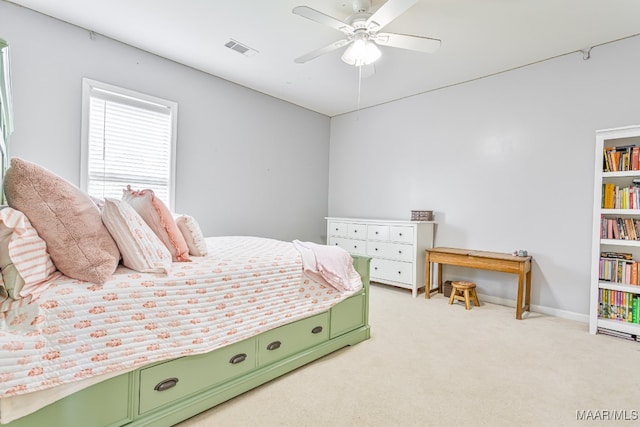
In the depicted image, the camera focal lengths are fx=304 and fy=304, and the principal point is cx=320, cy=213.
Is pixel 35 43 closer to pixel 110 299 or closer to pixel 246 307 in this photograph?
pixel 110 299

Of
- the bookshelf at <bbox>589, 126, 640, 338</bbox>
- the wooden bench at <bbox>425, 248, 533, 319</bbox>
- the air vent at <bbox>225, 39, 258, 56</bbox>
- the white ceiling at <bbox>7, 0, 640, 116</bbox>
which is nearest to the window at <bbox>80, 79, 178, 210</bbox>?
the white ceiling at <bbox>7, 0, 640, 116</bbox>

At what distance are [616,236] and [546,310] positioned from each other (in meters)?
1.01

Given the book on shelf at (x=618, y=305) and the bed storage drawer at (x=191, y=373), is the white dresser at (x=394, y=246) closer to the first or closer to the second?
the book on shelf at (x=618, y=305)

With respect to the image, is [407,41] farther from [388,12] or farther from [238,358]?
[238,358]

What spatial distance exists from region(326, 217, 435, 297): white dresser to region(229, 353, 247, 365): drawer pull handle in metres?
2.53

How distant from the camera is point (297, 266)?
6.74 feet

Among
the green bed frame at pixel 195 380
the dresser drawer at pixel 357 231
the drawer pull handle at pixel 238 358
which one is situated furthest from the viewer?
the dresser drawer at pixel 357 231

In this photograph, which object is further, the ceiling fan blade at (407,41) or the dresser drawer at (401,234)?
the dresser drawer at (401,234)

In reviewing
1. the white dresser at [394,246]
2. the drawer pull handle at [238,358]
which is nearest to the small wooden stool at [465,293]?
the white dresser at [394,246]

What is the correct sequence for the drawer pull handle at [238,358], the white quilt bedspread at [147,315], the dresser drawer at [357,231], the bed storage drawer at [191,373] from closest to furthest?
the white quilt bedspread at [147,315] → the bed storage drawer at [191,373] → the drawer pull handle at [238,358] → the dresser drawer at [357,231]

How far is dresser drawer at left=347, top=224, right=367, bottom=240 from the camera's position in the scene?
423 centimetres

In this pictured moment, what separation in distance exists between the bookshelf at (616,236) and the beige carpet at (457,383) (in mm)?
228

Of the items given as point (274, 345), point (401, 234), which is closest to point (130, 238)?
point (274, 345)

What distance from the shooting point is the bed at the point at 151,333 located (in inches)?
42.9
